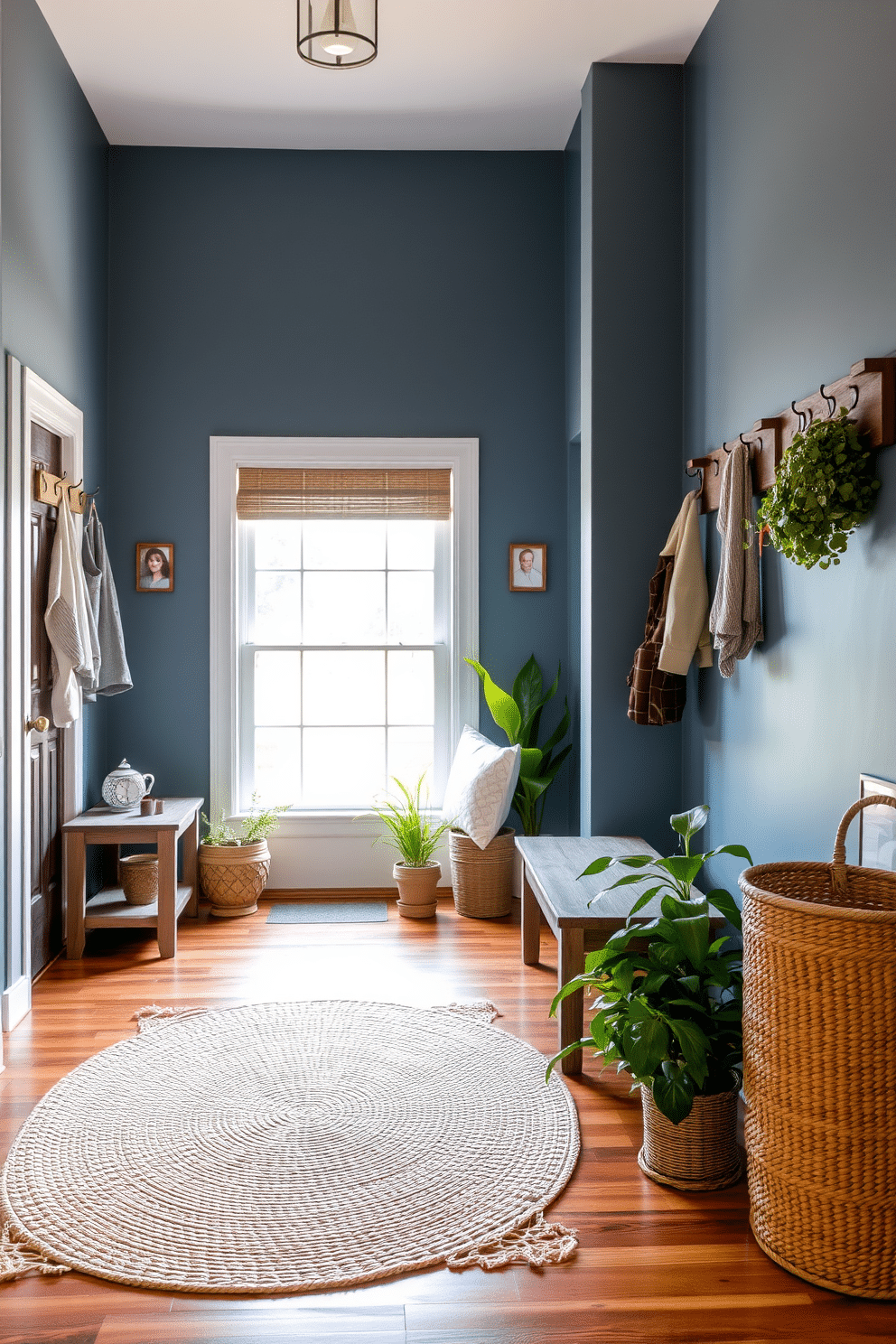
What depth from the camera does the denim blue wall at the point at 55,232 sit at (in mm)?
3465

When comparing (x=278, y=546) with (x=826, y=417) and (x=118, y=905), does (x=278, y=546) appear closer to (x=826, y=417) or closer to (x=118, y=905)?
(x=118, y=905)

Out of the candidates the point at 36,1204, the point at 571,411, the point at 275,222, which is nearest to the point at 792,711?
the point at 36,1204

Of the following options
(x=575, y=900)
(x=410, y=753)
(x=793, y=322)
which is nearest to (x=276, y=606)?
(x=410, y=753)

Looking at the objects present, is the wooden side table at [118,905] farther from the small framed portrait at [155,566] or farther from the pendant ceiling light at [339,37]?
the pendant ceiling light at [339,37]

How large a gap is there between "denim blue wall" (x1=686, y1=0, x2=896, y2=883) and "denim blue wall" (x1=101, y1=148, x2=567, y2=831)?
1271mm

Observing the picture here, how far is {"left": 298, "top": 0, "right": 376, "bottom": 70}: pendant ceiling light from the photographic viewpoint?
286 cm

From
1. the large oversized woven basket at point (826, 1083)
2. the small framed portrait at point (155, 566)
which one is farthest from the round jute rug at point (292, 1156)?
the small framed portrait at point (155, 566)

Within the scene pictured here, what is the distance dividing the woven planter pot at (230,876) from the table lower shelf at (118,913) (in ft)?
0.79

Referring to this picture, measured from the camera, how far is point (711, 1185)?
240 centimetres

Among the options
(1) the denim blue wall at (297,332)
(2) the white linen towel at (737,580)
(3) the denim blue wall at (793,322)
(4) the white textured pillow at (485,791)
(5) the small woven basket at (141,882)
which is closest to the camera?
(3) the denim blue wall at (793,322)

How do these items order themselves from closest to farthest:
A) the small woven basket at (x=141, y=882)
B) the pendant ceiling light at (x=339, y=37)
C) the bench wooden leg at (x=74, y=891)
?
1. the pendant ceiling light at (x=339, y=37)
2. the bench wooden leg at (x=74, y=891)
3. the small woven basket at (x=141, y=882)

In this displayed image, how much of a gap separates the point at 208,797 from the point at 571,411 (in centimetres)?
243

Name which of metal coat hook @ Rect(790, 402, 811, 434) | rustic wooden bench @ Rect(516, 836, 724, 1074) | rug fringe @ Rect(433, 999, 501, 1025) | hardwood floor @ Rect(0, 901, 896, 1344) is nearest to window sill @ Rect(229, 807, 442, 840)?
rustic wooden bench @ Rect(516, 836, 724, 1074)

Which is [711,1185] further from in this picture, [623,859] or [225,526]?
[225,526]
